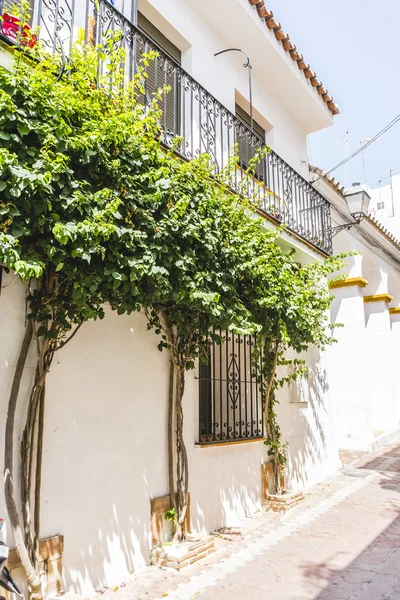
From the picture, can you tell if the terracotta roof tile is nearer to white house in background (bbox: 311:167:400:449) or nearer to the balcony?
white house in background (bbox: 311:167:400:449)

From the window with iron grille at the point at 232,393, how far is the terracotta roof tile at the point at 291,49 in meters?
5.34

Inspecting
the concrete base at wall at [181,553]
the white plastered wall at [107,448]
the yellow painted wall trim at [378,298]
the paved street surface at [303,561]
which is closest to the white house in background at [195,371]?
the white plastered wall at [107,448]

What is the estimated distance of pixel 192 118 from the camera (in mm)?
5988

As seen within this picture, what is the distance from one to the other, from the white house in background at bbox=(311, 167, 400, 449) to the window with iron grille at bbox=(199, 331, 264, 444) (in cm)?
318

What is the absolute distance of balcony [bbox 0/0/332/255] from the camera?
4.82 meters

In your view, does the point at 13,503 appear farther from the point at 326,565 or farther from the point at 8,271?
the point at 326,565

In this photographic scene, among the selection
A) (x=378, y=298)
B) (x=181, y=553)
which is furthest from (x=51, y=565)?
(x=378, y=298)

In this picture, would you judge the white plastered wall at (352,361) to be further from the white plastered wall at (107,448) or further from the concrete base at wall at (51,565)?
the concrete base at wall at (51,565)

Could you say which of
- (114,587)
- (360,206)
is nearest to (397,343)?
(360,206)

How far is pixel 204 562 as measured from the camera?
461 centimetres

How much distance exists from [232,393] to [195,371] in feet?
4.16

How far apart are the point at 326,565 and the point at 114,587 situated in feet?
6.77

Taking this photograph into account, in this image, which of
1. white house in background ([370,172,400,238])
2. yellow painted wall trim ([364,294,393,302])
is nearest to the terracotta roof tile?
yellow painted wall trim ([364,294,393,302])

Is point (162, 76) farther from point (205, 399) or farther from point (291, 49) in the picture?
point (205, 399)
